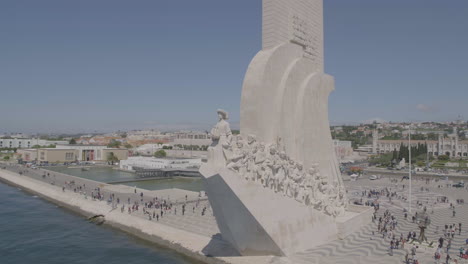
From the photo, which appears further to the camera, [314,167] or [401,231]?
[401,231]

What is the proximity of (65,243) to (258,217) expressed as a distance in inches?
504

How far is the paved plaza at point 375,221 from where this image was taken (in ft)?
48.2

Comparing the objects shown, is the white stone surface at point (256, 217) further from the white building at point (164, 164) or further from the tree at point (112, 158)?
the tree at point (112, 158)

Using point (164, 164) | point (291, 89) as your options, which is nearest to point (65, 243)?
point (291, 89)

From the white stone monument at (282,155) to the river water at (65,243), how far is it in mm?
5110

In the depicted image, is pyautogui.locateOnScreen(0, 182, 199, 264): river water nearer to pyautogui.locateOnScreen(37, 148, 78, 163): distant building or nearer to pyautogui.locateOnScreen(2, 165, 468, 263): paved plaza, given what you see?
pyautogui.locateOnScreen(2, 165, 468, 263): paved plaza

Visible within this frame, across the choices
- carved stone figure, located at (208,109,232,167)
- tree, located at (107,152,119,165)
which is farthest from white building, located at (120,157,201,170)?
carved stone figure, located at (208,109,232,167)

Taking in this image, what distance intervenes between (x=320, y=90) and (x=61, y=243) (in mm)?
16518

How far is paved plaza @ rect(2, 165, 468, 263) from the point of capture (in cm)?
1470

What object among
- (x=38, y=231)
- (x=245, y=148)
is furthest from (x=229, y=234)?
(x=38, y=231)

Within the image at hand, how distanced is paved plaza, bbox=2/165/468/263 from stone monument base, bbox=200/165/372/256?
614mm

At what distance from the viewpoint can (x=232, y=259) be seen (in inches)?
559

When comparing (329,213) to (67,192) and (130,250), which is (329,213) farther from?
(67,192)

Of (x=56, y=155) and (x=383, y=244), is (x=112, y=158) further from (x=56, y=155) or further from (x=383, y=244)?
(x=383, y=244)
